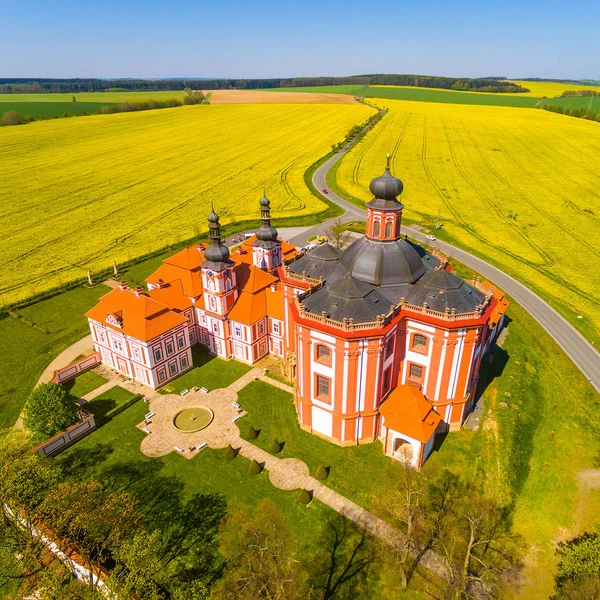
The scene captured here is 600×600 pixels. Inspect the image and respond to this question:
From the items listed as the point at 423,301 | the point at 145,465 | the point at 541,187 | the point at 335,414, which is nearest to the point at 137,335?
the point at 145,465

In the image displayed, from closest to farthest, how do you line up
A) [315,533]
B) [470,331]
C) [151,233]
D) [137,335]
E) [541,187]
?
[315,533] → [470,331] → [137,335] → [151,233] → [541,187]

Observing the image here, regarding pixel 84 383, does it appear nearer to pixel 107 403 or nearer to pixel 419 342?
pixel 107 403

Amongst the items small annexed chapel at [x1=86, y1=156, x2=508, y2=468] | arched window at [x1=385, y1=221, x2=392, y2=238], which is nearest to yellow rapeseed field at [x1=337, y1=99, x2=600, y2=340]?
arched window at [x1=385, y1=221, x2=392, y2=238]

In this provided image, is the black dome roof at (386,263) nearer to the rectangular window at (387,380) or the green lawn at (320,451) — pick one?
the rectangular window at (387,380)

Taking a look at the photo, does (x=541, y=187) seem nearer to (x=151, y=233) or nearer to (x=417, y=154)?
(x=417, y=154)

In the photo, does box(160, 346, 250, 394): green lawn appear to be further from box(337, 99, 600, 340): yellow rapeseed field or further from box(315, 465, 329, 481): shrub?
box(337, 99, 600, 340): yellow rapeseed field

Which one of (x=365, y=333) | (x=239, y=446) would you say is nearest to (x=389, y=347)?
(x=365, y=333)

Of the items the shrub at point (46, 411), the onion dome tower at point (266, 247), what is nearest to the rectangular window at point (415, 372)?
the onion dome tower at point (266, 247)
